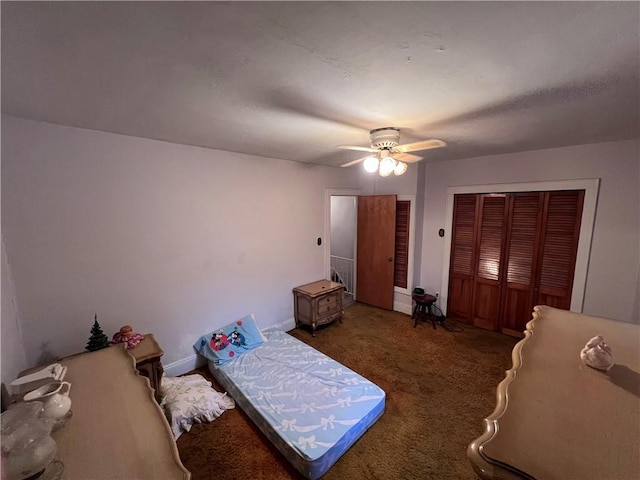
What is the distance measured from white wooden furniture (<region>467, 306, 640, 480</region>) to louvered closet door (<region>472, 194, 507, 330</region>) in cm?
232

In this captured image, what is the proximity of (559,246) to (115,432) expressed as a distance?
4.19m

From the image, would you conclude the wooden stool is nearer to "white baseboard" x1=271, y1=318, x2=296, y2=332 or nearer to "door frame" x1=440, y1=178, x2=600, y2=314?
"door frame" x1=440, y1=178, x2=600, y2=314

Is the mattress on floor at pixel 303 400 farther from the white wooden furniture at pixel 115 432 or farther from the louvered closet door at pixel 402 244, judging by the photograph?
the louvered closet door at pixel 402 244

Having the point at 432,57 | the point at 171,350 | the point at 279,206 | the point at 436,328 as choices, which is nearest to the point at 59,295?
the point at 171,350

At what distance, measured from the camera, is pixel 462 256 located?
3744mm

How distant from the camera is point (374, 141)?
6.77 ft

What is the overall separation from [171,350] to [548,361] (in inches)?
118

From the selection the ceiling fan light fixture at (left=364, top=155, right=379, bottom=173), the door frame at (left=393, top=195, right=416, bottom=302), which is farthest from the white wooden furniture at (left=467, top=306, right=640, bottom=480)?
the door frame at (left=393, top=195, right=416, bottom=302)

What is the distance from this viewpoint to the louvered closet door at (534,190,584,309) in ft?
9.56

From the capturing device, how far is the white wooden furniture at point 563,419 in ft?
2.23

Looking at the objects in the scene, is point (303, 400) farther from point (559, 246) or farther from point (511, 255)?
point (559, 246)

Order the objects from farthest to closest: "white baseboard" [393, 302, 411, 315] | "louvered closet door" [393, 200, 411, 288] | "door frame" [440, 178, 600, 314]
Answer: "white baseboard" [393, 302, 411, 315] → "louvered closet door" [393, 200, 411, 288] → "door frame" [440, 178, 600, 314]

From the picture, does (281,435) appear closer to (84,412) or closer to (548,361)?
(84,412)

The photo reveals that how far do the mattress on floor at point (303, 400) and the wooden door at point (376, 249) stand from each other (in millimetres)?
1923
